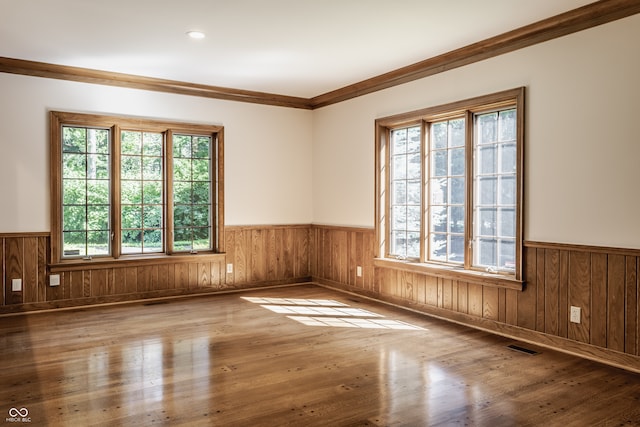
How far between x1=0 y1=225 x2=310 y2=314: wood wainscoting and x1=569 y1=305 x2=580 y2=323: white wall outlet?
3822mm

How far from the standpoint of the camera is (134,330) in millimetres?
4508

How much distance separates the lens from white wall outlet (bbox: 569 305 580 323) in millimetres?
3834

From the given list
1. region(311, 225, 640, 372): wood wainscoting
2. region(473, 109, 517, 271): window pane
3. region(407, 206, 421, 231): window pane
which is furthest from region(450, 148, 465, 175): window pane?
region(311, 225, 640, 372): wood wainscoting

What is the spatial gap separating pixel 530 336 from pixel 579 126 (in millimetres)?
1761

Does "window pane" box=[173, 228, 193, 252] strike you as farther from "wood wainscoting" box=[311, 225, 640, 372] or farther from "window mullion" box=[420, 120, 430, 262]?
"window mullion" box=[420, 120, 430, 262]

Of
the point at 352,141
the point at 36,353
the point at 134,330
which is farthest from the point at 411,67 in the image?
the point at 36,353

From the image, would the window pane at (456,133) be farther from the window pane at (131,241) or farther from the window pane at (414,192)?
the window pane at (131,241)

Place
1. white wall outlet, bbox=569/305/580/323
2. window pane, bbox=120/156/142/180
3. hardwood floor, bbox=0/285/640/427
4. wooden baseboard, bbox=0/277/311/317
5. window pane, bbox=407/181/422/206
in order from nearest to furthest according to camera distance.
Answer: hardwood floor, bbox=0/285/640/427, white wall outlet, bbox=569/305/580/323, wooden baseboard, bbox=0/277/311/317, window pane, bbox=407/181/422/206, window pane, bbox=120/156/142/180

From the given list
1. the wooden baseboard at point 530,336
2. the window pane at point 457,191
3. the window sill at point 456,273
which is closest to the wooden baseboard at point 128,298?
the wooden baseboard at point 530,336

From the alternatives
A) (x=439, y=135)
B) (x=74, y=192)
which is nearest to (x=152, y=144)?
(x=74, y=192)

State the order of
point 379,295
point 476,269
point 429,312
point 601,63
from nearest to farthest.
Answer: point 601,63 → point 476,269 → point 429,312 → point 379,295

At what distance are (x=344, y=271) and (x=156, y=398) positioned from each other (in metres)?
3.74

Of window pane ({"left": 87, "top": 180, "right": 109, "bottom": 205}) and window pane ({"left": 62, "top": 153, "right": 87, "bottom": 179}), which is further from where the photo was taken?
window pane ({"left": 87, "top": 180, "right": 109, "bottom": 205})

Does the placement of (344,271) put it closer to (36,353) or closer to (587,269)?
(587,269)
